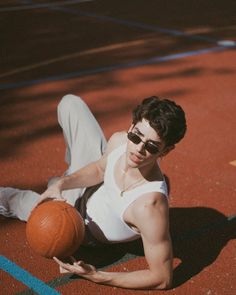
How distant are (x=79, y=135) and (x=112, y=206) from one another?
98 cm

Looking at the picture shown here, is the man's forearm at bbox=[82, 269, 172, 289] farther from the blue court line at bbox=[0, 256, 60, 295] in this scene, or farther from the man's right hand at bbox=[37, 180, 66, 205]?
the man's right hand at bbox=[37, 180, 66, 205]

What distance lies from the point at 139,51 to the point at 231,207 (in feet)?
17.8

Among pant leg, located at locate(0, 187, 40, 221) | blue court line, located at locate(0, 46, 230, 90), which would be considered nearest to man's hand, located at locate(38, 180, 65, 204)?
pant leg, located at locate(0, 187, 40, 221)

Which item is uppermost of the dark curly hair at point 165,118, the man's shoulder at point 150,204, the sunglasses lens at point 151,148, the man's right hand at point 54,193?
the dark curly hair at point 165,118

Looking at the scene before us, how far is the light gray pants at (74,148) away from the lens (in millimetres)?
4332

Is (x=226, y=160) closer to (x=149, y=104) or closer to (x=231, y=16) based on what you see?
(x=149, y=104)

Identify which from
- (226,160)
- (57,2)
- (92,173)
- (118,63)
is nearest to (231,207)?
(226,160)

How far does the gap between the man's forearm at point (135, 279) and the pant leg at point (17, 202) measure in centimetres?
101

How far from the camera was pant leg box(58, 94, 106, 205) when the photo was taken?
14.2ft

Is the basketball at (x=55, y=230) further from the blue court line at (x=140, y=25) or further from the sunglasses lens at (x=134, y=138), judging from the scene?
the blue court line at (x=140, y=25)

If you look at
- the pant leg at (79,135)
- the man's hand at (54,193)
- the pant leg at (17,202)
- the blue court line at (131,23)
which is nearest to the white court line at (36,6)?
the blue court line at (131,23)

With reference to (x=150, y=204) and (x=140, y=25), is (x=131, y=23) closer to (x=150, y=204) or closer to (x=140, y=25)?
(x=140, y=25)

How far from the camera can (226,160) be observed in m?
5.75

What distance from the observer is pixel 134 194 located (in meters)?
3.44
